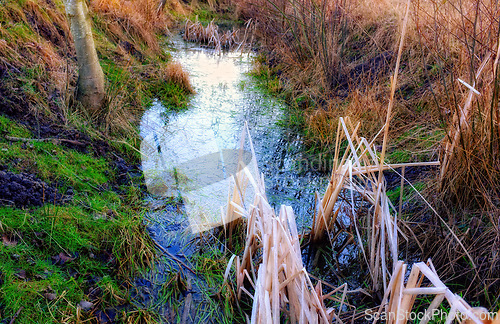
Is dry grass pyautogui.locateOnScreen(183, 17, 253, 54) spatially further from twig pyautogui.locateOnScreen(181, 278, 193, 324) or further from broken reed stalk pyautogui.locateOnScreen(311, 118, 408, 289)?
twig pyautogui.locateOnScreen(181, 278, 193, 324)

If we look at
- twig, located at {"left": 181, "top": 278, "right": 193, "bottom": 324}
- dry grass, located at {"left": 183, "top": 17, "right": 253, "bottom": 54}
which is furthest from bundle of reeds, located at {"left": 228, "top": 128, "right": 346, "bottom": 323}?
dry grass, located at {"left": 183, "top": 17, "right": 253, "bottom": 54}

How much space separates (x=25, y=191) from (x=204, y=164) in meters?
1.72

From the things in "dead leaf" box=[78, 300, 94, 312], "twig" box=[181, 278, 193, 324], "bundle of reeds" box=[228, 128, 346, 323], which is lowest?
"twig" box=[181, 278, 193, 324]

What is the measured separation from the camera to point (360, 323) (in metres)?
2.11

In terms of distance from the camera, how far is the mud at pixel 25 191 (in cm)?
235

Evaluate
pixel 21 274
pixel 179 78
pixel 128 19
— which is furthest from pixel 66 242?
pixel 128 19

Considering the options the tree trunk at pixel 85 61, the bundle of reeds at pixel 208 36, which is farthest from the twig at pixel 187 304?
the bundle of reeds at pixel 208 36

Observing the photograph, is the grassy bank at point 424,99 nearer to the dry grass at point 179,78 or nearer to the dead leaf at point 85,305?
the dry grass at point 179,78

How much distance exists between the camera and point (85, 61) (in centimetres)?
360

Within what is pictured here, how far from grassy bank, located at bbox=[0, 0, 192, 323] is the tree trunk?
0.11m

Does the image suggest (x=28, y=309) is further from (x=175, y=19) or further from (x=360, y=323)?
(x=175, y=19)

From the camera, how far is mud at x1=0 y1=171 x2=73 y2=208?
2.35 m

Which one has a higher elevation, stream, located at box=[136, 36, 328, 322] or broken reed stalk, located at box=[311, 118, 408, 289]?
broken reed stalk, located at box=[311, 118, 408, 289]

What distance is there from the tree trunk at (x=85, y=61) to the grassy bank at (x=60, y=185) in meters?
0.11
